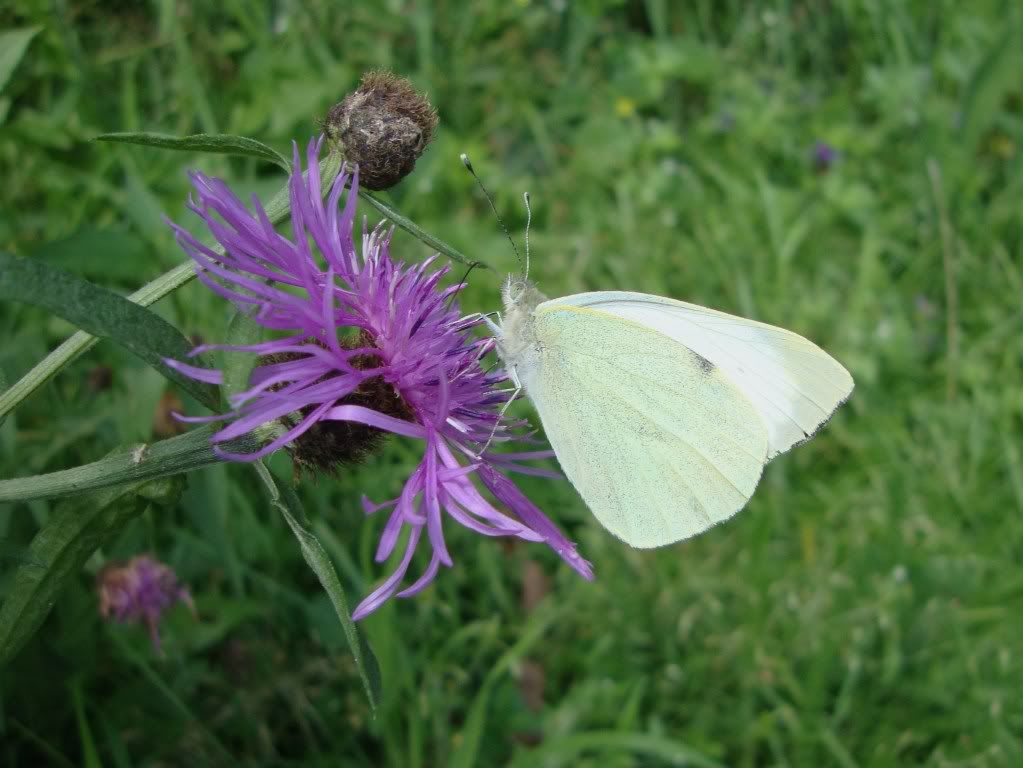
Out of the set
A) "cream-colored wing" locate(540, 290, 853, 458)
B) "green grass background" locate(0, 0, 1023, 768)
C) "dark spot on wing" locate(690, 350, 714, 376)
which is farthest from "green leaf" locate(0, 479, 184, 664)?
"dark spot on wing" locate(690, 350, 714, 376)

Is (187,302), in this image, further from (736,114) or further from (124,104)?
(736,114)

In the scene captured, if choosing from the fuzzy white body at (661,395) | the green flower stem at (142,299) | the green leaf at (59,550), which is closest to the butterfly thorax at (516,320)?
the fuzzy white body at (661,395)

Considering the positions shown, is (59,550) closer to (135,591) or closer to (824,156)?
(135,591)

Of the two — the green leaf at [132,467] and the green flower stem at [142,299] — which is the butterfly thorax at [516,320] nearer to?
the green flower stem at [142,299]

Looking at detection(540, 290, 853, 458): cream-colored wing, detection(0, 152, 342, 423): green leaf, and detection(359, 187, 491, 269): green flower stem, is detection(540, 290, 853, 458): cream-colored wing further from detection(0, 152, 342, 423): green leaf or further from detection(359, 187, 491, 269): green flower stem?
detection(0, 152, 342, 423): green leaf

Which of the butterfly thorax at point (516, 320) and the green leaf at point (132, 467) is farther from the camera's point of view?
the butterfly thorax at point (516, 320)

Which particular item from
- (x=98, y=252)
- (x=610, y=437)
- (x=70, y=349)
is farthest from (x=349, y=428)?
(x=98, y=252)

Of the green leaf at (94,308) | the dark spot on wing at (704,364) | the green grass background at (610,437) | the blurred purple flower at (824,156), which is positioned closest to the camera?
the green leaf at (94,308)
